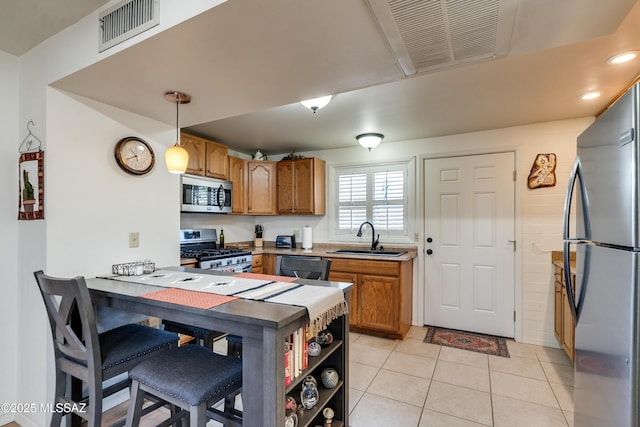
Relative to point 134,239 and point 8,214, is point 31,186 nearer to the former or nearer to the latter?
point 8,214

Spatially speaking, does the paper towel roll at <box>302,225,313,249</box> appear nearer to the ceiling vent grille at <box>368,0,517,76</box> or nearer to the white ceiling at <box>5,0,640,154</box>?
the white ceiling at <box>5,0,640,154</box>

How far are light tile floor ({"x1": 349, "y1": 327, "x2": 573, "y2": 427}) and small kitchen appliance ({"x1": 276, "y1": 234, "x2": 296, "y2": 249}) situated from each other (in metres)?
1.68

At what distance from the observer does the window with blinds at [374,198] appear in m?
3.89

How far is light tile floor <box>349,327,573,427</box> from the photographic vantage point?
201 cm

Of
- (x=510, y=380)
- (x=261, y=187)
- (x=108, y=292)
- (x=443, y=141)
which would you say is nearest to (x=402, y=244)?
(x=443, y=141)

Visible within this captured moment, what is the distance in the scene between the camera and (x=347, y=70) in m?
1.57

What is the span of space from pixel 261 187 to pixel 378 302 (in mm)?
2187

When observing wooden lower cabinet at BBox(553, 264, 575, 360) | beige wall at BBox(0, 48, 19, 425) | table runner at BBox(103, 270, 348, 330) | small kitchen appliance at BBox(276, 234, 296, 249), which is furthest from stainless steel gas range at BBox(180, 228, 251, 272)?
wooden lower cabinet at BBox(553, 264, 575, 360)

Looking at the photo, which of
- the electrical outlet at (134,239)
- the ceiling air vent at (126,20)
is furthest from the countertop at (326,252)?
the ceiling air vent at (126,20)

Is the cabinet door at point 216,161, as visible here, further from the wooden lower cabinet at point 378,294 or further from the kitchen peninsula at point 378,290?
the wooden lower cabinet at point 378,294

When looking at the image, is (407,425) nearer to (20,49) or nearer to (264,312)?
(264,312)

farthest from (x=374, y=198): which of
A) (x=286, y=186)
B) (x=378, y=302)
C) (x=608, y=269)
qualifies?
(x=608, y=269)

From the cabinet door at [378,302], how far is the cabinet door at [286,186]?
4.85 ft

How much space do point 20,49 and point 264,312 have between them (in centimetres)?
231
